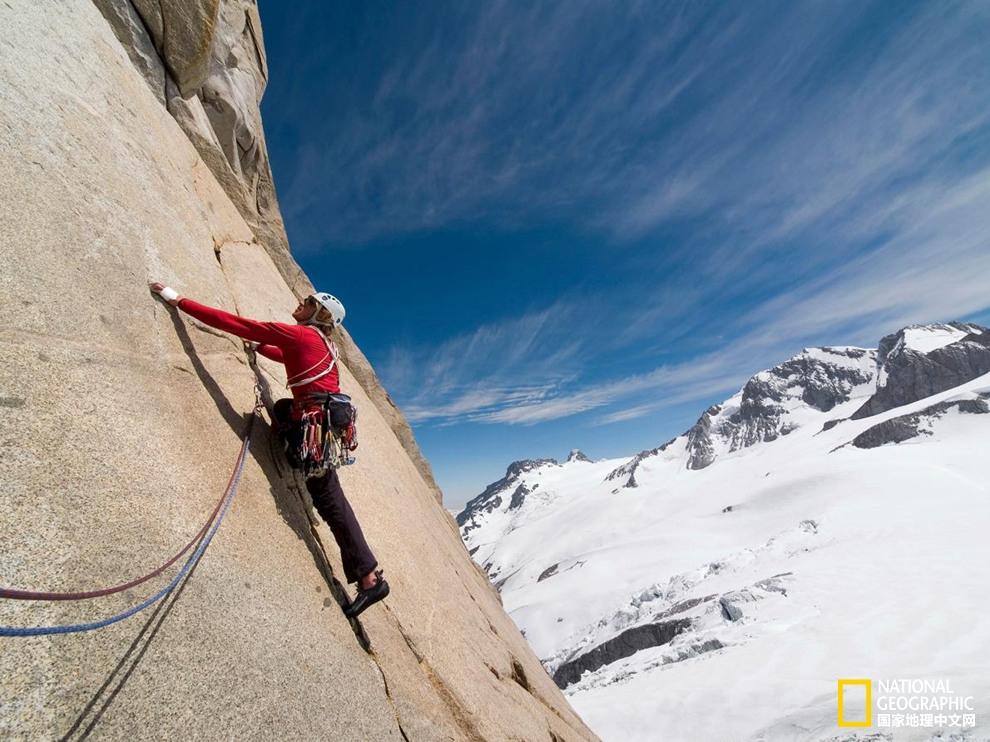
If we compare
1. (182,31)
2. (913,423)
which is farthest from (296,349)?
(913,423)

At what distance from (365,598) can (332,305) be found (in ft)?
12.6

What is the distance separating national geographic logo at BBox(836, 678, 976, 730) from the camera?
19109 millimetres

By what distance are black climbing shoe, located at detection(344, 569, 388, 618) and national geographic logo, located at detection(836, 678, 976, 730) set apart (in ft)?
83.0

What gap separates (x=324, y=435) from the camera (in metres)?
5.50

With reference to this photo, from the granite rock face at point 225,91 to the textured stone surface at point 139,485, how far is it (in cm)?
164

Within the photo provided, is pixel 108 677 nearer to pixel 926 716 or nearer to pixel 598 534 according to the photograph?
pixel 926 716

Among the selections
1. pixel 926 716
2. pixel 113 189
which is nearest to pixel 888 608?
pixel 926 716

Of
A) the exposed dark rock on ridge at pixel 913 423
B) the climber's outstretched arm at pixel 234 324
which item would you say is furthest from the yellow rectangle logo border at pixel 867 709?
the exposed dark rock on ridge at pixel 913 423

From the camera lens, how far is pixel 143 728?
3.14 meters

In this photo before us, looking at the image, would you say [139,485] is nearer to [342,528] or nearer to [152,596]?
[152,596]

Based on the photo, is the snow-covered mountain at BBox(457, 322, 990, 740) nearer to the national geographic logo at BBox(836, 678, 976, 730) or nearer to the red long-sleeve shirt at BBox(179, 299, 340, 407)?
the national geographic logo at BBox(836, 678, 976, 730)

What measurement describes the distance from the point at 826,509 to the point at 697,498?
69875mm

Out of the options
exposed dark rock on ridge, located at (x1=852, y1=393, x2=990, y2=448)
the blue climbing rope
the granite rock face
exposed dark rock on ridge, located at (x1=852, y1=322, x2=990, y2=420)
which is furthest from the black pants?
exposed dark rock on ridge, located at (x1=852, y1=322, x2=990, y2=420)

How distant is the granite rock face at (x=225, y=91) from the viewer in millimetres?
8664
